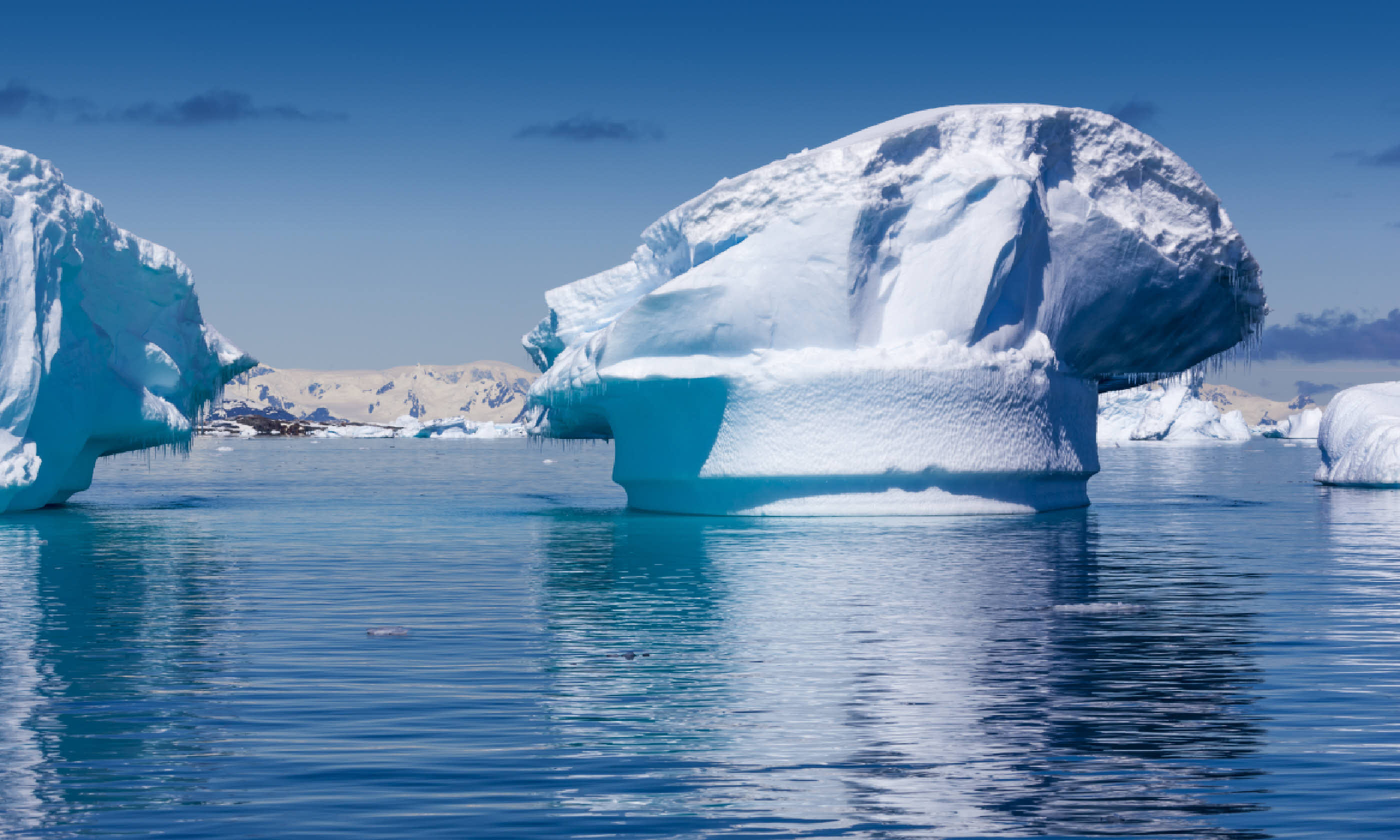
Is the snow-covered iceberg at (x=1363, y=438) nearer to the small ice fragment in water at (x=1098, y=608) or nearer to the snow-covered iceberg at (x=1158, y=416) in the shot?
the small ice fragment in water at (x=1098, y=608)

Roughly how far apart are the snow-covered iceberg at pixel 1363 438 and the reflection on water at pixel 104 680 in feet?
94.8

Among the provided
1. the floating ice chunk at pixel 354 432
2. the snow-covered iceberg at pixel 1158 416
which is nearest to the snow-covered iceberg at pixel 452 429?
the floating ice chunk at pixel 354 432

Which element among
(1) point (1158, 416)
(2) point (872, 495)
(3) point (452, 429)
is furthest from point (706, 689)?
(3) point (452, 429)

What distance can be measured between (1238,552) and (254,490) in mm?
26612

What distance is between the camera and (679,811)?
582 centimetres

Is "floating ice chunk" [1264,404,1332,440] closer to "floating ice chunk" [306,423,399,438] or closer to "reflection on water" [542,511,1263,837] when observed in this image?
"floating ice chunk" [306,423,399,438]

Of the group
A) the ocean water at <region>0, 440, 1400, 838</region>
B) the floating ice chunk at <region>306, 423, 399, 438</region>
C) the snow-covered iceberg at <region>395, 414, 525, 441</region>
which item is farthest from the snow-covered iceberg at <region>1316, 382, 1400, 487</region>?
the floating ice chunk at <region>306, 423, 399, 438</region>

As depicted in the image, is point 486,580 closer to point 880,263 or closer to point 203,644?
point 203,644

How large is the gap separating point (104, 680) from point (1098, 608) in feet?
25.7

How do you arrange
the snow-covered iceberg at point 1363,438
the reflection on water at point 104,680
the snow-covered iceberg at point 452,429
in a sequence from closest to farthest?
the reflection on water at point 104,680 < the snow-covered iceberg at point 1363,438 < the snow-covered iceberg at point 452,429

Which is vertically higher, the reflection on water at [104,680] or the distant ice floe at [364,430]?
the distant ice floe at [364,430]

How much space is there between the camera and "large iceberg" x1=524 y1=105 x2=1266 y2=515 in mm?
21969

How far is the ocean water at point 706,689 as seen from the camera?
5.87m

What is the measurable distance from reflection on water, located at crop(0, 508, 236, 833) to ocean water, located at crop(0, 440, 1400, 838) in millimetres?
33
